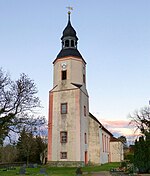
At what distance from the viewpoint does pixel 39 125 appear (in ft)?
87.9

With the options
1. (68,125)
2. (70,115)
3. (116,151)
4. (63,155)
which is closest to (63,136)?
(68,125)

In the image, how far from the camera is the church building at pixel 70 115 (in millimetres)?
33969

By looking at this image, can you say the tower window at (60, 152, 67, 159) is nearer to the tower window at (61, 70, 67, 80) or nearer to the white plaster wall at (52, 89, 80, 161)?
the white plaster wall at (52, 89, 80, 161)

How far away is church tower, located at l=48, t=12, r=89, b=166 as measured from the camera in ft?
111

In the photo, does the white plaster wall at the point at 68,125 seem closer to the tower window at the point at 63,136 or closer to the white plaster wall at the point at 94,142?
the tower window at the point at 63,136

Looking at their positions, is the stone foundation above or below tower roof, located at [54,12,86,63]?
below

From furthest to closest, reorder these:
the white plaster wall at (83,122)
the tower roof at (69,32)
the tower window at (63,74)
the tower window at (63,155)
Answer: the tower roof at (69,32), the tower window at (63,74), the white plaster wall at (83,122), the tower window at (63,155)

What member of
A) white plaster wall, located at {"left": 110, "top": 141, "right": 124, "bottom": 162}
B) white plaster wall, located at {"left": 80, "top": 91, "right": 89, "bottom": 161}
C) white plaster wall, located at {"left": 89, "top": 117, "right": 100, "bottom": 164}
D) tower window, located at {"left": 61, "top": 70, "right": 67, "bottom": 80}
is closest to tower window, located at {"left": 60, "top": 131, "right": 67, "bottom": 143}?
white plaster wall, located at {"left": 80, "top": 91, "right": 89, "bottom": 161}

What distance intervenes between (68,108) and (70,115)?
1056 mm

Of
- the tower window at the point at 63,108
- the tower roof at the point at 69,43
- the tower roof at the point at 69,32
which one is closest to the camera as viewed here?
the tower window at the point at 63,108

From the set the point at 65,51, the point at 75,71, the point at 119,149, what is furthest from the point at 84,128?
the point at 119,149

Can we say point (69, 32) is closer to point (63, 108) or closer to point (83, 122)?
point (63, 108)

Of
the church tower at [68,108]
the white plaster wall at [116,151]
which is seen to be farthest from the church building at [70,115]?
the white plaster wall at [116,151]

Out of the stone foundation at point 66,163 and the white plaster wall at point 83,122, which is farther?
the white plaster wall at point 83,122
